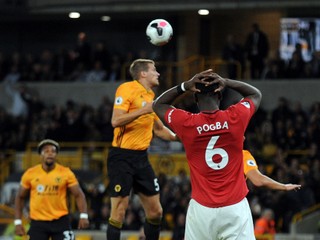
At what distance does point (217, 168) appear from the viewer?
9.40 meters

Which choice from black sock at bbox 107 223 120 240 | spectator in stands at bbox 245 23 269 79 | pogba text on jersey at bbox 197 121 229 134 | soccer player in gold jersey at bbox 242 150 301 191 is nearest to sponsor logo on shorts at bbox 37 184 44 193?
black sock at bbox 107 223 120 240

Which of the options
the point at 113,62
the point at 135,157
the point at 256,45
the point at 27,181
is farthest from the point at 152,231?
the point at 113,62

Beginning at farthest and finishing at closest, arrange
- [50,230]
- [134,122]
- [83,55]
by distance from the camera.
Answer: [83,55] < [50,230] < [134,122]

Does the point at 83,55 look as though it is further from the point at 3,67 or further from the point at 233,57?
the point at 233,57

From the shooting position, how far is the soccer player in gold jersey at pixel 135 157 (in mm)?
12281

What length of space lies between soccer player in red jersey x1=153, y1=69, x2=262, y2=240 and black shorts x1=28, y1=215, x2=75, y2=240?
448cm

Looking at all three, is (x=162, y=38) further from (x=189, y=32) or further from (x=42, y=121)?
(x=189, y=32)

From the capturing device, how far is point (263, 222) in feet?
64.5

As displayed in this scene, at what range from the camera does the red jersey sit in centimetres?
938

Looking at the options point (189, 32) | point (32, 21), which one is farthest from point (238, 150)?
point (32, 21)

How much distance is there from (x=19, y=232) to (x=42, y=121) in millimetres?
13143

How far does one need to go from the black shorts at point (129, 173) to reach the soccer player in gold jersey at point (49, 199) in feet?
4.62

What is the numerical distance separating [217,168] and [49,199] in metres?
4.89

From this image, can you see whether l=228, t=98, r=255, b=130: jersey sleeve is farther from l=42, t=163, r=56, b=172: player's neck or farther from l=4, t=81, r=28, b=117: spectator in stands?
l=4, t=81, r=28, b=117: spectator in stands
